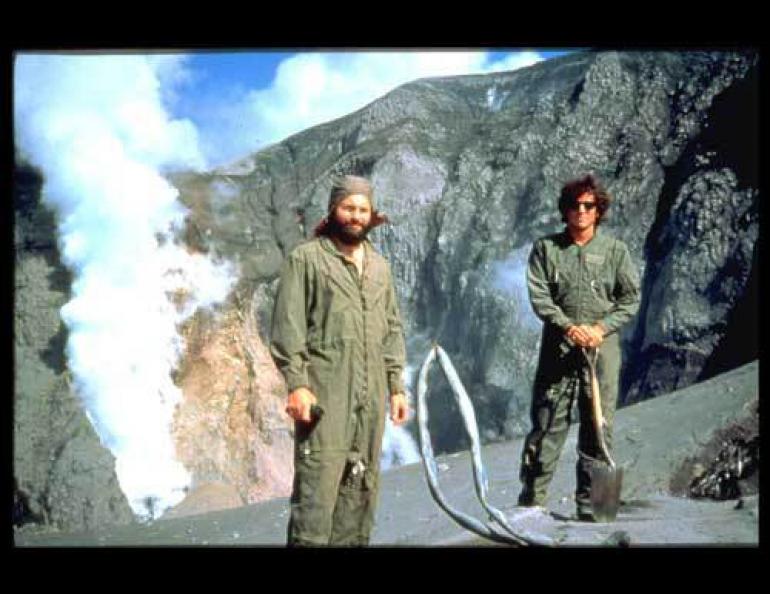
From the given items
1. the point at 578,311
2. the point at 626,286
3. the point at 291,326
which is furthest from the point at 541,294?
the point at 291,326

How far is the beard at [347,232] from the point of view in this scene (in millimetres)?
3615

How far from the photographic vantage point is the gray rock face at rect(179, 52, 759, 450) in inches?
393

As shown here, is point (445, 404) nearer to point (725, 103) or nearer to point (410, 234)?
point (410, 234)

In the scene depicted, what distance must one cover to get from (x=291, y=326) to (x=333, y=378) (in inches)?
9.4

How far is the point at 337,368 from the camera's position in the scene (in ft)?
11.6

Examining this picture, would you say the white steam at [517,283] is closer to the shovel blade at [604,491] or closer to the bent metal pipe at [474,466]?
the shovel blade at [604,491]

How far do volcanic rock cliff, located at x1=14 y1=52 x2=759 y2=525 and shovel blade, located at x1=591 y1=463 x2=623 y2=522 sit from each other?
5.13 metres

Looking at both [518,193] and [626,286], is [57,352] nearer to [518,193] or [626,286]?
[518,193]

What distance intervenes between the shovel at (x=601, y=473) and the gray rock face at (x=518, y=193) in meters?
5.28

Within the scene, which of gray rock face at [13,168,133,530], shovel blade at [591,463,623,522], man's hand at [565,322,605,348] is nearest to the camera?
man's hand at [565,322,605,348]

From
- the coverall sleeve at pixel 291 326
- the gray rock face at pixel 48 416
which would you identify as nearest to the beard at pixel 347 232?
the coverall sleeve at pixel 291 326

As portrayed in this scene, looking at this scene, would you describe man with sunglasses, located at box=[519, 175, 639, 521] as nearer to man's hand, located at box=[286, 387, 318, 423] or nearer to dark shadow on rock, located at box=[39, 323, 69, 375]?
man's hand, located at box=[286, 387, 318, 423]

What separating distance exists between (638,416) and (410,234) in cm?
587

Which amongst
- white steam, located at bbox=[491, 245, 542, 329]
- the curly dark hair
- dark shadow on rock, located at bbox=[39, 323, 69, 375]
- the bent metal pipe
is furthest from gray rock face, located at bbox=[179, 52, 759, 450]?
the bent metal pipe
